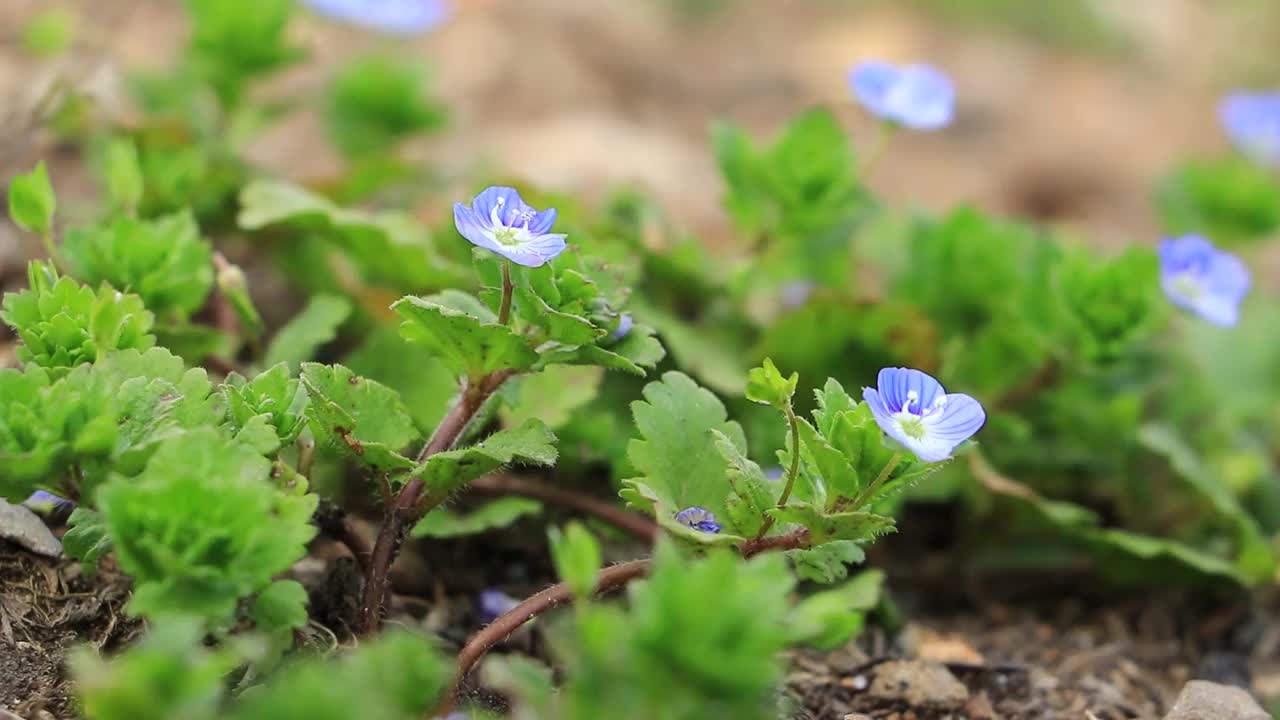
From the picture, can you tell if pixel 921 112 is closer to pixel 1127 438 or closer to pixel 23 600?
pixel 1127 438

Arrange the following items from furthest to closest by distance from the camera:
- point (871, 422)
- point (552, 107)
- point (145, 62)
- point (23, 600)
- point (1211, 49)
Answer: point (1211, 49) < point (552, 107) < point (145, 62) < point (23, 600) < point (871, 422)

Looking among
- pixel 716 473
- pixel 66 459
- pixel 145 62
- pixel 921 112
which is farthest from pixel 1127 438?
pixel 145 62

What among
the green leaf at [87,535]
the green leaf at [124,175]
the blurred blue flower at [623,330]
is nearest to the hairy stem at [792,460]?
the blurred blue flower at [623,330]

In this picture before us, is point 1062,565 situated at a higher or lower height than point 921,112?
lower

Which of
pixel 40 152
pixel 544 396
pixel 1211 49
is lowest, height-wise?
pixel 40 152

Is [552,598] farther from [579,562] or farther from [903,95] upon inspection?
[903,95]

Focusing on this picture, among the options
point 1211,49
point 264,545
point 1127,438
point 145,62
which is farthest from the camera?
point 1211,49

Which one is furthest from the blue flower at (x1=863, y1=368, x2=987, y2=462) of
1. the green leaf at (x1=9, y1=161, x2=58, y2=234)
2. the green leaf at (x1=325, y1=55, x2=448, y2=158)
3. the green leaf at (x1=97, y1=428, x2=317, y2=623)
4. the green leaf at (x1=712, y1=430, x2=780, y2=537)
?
the green leaf at (x1=325, y1=55, x2=448, y2=158)

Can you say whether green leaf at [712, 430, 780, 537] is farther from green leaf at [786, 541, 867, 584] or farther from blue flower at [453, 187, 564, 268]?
blue flower at [453, 187, 564, 268]
